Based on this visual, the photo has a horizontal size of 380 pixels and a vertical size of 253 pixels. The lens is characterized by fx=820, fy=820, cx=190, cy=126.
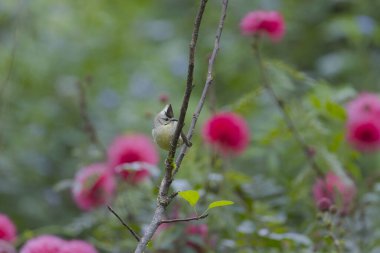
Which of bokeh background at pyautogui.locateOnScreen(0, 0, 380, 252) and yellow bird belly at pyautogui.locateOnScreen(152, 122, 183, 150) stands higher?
bokeh background at pyautogui.locateOnScreen(0, 0, 380, 252)

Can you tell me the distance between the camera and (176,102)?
4.00 metres

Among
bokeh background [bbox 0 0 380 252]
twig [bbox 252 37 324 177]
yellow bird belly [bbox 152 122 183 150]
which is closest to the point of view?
yellow bird belly [bbox 152 122 183 150]

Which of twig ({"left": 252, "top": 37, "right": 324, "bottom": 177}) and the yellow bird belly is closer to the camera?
the yellow bird belly

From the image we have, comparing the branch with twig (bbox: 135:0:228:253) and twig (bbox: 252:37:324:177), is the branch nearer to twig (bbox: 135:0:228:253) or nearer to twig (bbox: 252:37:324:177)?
twig (bbox: 135:0:228:253)

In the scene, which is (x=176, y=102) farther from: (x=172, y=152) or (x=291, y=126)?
(x=172, y=152)

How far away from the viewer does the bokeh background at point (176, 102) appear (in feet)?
7.93

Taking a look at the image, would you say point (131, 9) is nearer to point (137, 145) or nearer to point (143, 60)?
point (143, 60)

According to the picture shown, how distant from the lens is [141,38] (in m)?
5.21

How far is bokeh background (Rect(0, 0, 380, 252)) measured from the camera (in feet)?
7.93

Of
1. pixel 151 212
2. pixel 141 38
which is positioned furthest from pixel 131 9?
pixel 151 212

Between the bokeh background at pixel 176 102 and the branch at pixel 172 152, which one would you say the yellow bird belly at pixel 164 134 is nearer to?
the branch at pixel 172 152

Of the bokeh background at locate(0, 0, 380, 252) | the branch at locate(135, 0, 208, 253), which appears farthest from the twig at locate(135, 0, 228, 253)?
the bokeh background at locate(0, 0, 380, 252)

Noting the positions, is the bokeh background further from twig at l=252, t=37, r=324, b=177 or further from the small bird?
the small bird

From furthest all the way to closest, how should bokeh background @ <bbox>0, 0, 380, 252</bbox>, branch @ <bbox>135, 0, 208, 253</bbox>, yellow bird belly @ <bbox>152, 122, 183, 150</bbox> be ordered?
bokeh background @ <bbox>0, 0, 380, 252</bbox>, yellow bird belly @ <bbox>152, 122, 183, 150</bbox>, branch @ <bbox>135, 0, 208, 253</bbox>
